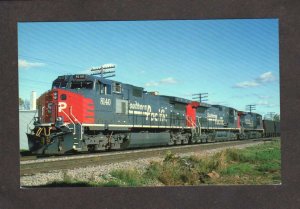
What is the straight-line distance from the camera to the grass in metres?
7.08

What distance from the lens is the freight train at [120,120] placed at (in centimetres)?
955

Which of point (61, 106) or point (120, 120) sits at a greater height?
point (61, 106)

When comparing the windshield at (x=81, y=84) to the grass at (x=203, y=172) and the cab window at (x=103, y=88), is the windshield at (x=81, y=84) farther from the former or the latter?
the grass at (x=203, y=172)

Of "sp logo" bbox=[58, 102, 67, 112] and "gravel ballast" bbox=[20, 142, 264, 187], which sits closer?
"gravel ballast" bbox=[20, 142, 264, 187]

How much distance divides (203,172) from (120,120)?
14.0ft

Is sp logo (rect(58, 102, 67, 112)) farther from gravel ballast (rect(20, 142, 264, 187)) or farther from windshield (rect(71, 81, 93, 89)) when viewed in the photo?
gravel ballast (rect(20, 142, 264, 187))

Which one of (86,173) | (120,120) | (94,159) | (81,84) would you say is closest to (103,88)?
(120,120)

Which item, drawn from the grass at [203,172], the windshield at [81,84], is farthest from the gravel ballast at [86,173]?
the windshield at [81,84]

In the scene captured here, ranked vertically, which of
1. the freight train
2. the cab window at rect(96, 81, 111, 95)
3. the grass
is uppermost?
the cab window at rect(96, 81, 111, 95)

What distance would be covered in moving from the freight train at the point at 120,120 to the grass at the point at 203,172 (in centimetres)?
156

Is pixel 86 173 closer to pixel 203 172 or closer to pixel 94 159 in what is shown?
pixel 94 159

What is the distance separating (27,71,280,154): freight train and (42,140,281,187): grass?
1564 mm

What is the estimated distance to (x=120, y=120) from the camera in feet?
36.4

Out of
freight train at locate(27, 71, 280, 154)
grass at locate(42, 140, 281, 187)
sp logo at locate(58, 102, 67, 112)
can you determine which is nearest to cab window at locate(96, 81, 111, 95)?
freight train at locate(27, 71, 280, 154)
